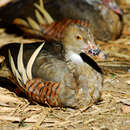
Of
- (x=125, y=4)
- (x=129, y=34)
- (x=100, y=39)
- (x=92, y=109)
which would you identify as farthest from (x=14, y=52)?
(x=125, y=4)

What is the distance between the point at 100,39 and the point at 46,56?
90.7 inches

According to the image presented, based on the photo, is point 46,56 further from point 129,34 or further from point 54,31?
point 129,34

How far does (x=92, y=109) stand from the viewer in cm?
464

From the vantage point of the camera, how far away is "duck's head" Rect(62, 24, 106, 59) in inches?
188

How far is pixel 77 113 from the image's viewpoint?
454 cm

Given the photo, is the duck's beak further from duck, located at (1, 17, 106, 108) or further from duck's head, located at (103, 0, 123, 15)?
duck's head, located at (103, 0, 123, 15)

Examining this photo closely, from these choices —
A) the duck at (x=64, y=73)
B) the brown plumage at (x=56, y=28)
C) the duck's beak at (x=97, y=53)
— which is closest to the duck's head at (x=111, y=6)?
the brown plumage at (x=56, y=28)

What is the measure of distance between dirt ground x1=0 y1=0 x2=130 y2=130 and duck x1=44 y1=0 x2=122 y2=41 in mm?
1466

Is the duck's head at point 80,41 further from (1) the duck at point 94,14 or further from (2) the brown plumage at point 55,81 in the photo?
(1) the duck at point 94,14

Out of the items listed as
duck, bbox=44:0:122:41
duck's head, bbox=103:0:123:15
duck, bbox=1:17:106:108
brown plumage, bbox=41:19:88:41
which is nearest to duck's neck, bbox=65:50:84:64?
duck, bbox=1:17:106:108

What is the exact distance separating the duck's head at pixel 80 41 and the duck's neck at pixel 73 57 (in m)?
0.04

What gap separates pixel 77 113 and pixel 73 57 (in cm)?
86

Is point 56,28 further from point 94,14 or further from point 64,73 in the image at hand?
point 64,73

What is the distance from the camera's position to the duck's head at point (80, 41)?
15.6 ft
